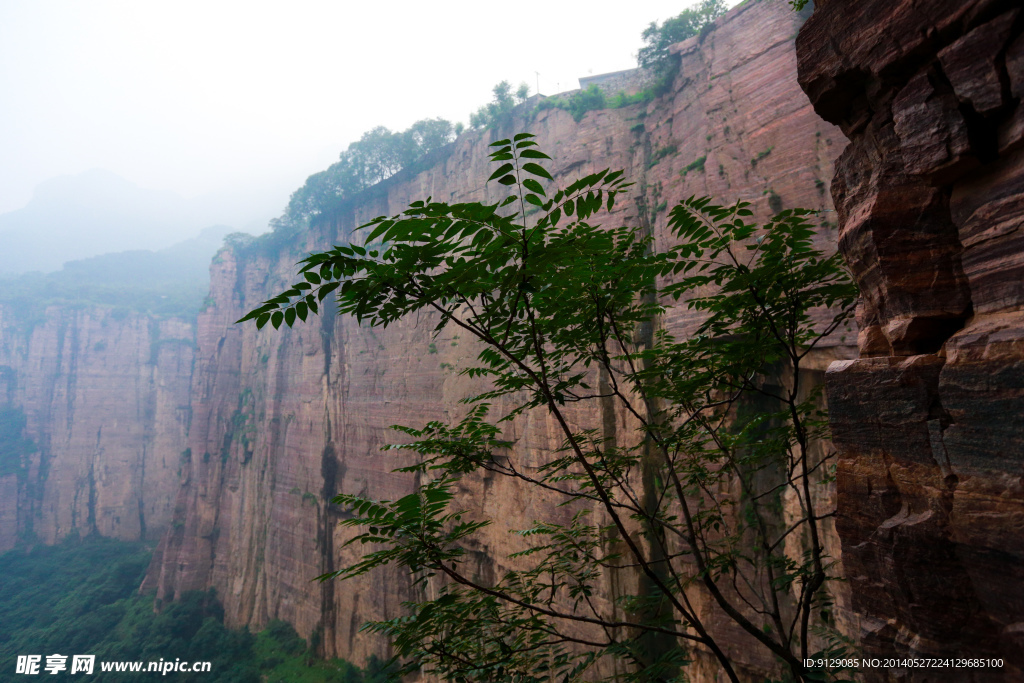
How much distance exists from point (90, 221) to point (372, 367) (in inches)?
4477

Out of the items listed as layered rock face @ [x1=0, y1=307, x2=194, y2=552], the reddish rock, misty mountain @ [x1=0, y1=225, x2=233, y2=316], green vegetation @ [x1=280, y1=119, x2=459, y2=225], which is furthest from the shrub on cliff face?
misty mountain @ [x1=0, y1=225, x2=233, y2=316]

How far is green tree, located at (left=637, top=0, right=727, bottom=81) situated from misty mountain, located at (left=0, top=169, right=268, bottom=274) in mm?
98663

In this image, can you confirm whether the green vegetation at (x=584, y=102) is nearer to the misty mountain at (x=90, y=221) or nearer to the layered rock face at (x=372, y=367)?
the layered rock face at (x=372, y=367)

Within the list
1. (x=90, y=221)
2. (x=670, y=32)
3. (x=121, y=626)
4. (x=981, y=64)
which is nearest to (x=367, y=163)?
(x=670, y=32)

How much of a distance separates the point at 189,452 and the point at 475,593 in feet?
128

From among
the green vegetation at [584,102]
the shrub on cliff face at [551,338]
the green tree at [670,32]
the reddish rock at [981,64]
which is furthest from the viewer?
the green vegetation at [584,102]

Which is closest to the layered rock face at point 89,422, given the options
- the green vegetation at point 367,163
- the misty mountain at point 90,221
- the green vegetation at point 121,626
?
the green vegetation at point 121,626

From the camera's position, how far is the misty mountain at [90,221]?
270 ft

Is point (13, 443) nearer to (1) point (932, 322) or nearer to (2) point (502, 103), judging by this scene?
(2) point (502, 103)

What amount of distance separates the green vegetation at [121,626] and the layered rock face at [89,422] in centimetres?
270

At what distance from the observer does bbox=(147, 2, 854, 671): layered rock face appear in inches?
484

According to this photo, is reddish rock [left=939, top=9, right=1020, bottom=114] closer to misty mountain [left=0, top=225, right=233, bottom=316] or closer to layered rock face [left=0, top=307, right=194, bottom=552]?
layered rock face [left=0, top=307, right=194, bottom=552]

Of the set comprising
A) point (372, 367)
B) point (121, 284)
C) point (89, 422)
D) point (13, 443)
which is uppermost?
point (121, 284)

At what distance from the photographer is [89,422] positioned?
4066 cm
